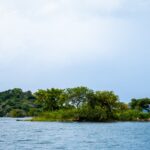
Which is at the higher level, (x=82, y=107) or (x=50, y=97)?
(x=50, y=97)

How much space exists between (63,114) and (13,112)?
6879 cm

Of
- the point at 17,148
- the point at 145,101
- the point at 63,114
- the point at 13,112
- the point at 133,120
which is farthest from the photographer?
the point at 13,112

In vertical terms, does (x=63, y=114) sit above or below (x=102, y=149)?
above

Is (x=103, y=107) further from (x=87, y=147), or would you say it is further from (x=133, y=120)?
(x=87, y=147)

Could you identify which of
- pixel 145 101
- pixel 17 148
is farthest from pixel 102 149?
pixel 145 101

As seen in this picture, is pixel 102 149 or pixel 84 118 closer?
pixel 102 149

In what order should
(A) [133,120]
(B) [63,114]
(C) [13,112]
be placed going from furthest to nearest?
1. (C) [13,112]
2. (A) [133,120]
3. (B) [63,114]

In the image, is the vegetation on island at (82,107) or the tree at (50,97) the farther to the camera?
the tree at (50,97)

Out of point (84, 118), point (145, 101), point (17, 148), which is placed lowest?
point (17, 148)

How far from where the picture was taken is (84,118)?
129750 millimetres

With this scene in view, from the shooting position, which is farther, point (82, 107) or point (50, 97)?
point (50, 97)

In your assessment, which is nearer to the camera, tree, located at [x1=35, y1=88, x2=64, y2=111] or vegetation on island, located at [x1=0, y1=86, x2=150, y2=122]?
vegetation on island, located at [x1=0, y1=86, x2=150, y2=122]

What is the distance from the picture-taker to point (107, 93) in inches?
5271

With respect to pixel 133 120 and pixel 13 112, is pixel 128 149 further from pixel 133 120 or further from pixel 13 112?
pixel 13 112
